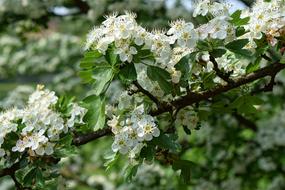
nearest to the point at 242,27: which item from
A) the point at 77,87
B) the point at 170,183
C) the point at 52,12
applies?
the point at 170,183

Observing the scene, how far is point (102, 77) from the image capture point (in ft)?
6.50

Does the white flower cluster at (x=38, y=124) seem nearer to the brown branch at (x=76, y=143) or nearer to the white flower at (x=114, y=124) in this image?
the brown branch at (x=76, y=143)

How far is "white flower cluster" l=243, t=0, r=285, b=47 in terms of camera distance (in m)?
2.04

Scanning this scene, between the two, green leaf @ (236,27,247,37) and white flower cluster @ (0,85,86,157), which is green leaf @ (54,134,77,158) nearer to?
white flower cluster @ (0,85,86,157)

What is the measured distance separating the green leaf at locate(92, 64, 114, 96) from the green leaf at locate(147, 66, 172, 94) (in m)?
0.14

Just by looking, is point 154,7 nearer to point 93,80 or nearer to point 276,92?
point 276,92

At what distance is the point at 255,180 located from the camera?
4.47 m

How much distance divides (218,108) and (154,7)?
7.99 feet

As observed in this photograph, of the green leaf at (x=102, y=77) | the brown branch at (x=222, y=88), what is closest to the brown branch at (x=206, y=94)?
the brown branch at (x=222, y=88)

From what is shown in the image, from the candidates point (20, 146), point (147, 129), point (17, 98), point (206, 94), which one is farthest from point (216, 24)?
point (17, 98)

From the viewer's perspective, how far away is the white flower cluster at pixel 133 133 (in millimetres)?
2002

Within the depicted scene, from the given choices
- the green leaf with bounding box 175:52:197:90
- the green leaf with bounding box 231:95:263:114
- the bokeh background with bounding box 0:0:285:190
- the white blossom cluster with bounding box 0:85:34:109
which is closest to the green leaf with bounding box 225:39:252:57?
the green leaf with bounding box 175:52:197:90

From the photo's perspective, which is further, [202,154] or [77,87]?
[77,87]

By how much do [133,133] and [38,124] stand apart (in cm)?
41
